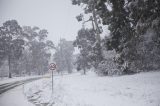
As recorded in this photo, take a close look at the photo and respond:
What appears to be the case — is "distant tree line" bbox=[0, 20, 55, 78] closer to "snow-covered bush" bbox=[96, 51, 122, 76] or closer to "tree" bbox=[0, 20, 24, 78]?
"tree" bbox=[0, 20, 24, 78]

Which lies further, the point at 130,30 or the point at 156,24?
the point at 130,30

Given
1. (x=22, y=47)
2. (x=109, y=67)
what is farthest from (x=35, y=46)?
(x=109, y=67)

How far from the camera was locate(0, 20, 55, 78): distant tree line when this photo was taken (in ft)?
177

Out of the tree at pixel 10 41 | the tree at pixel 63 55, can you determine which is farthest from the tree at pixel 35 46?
the tree at pixel 10 41

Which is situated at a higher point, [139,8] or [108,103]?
[139,8]

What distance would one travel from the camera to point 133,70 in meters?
24.1

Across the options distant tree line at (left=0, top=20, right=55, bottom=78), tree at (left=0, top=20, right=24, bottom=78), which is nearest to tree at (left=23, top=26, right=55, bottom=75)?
distant tree line at (left=0, top=20, right=55, bottom=78)

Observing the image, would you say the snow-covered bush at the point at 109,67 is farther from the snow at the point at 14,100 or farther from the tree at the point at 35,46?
the tree at the point at 35,46

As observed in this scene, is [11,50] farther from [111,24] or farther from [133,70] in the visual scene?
[111,24]

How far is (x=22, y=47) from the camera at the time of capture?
187 feet

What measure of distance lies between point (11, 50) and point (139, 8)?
49391 millimetres

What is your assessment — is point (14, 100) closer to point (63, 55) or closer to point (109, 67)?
point (109, 67)

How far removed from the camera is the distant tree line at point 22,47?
53878mm

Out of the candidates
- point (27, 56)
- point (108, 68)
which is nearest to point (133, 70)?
point (108, 68)
